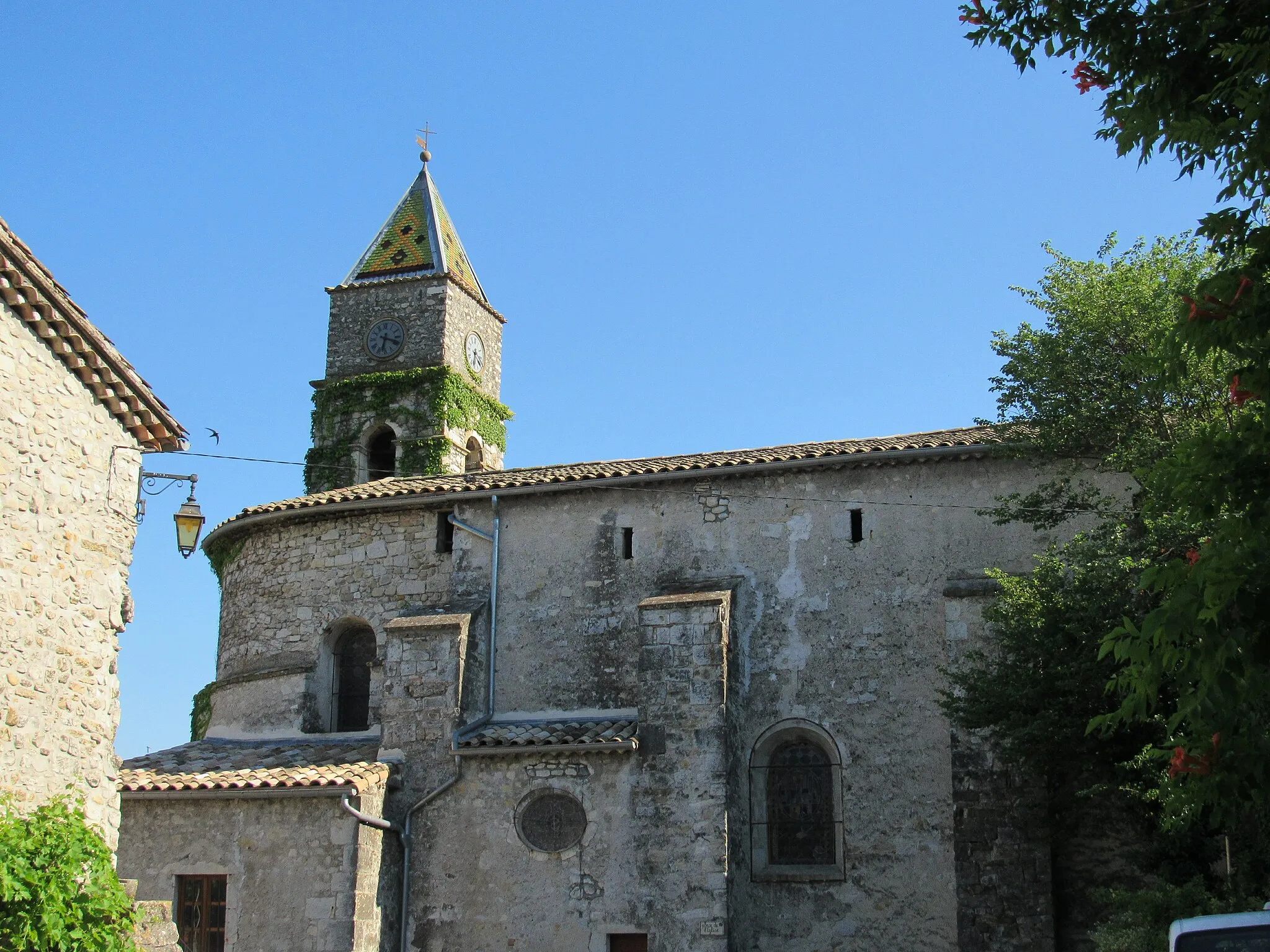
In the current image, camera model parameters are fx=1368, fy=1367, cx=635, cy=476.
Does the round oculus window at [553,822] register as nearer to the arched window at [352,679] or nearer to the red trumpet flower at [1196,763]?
the arched window at [352,679]

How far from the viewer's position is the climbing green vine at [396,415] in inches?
1107

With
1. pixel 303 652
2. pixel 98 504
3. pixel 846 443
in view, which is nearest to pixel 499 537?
pixel 303 652

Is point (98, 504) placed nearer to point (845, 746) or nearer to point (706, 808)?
point (706, 808)

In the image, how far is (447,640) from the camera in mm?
19859

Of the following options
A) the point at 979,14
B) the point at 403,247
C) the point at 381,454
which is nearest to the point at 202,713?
the point at 381,454

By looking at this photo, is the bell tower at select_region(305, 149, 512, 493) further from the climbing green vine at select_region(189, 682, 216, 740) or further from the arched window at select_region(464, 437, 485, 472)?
the climbing green vine at select_region(189, 682, 216, 740)

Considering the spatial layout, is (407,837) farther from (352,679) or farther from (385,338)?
(385,338)

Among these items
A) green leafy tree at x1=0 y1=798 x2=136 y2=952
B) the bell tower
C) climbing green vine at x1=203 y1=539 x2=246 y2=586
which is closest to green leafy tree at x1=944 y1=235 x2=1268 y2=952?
green leafy tree at x1=0 y1=798 x2=136 y2=952

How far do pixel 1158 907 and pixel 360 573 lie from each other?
12.9 m

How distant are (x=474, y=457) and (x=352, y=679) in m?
8.70

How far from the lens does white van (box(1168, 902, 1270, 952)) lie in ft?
25.3

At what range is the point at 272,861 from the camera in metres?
18.1

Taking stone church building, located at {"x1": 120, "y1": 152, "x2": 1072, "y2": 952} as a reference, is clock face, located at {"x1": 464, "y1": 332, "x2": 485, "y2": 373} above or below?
above

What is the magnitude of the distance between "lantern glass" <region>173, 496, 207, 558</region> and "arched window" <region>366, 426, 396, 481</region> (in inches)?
544
